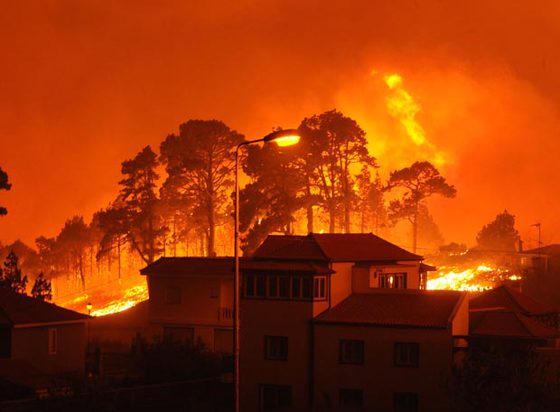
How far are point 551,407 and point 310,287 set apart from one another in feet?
50.9

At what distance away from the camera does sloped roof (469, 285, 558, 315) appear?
173 ft

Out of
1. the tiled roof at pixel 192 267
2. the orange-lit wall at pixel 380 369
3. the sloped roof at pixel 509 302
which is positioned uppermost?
the tiled roof at pixel 192 267

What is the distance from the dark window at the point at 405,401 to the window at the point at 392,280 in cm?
1069

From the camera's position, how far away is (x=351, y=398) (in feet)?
139

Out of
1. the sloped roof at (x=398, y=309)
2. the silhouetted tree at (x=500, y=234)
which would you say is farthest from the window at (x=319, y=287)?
the silhouetted tree at (x=500, y=234)

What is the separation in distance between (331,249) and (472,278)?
3338cm

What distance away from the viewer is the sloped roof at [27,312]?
48938 mm

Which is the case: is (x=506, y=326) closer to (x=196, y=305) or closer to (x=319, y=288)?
(x=319, y=288)

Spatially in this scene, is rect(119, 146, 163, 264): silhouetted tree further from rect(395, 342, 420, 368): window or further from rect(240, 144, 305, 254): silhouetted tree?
rect(395, 342, 420, 368): window

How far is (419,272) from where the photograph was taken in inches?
2190

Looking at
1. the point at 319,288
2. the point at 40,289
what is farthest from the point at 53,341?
the point at 319,288

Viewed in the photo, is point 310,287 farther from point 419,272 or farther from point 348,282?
point 419,272

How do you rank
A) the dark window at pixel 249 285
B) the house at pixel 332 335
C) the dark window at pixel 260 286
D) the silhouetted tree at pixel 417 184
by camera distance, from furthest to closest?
the silhouetted tree at pixel 417 184 < the dark window at pixel 249 285 < the dark window at pixel 260 286 < the house at pixel 332 335

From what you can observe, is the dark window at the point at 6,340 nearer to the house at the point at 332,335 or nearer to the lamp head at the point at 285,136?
the house at the point at 332,335
